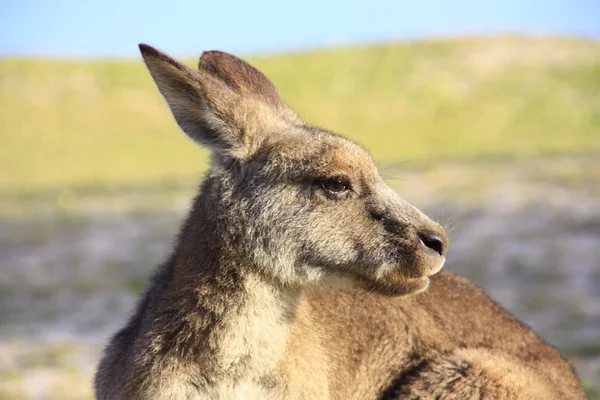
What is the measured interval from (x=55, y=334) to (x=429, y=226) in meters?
8.04

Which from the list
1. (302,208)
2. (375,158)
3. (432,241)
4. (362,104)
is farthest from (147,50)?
(362,104)

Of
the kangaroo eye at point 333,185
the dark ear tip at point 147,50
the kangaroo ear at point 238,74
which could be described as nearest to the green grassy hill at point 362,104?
the kangaroo ear at point 238,74

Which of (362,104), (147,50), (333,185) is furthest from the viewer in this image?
(362,104)

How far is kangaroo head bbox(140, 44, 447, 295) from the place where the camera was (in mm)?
5219

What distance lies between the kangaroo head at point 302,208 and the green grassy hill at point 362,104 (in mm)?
31533

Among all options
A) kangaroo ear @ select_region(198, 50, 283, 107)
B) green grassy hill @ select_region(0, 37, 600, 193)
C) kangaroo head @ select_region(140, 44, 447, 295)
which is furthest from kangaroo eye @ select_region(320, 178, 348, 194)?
green grassy hill @ select_region(0, 37, 600, 193)

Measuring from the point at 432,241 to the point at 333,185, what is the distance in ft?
2.10

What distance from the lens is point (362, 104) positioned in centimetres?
5191

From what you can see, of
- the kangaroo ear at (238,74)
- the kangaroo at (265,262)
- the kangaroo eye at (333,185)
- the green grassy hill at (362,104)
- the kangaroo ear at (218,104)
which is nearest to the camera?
the kangaroo ear at (218,104)

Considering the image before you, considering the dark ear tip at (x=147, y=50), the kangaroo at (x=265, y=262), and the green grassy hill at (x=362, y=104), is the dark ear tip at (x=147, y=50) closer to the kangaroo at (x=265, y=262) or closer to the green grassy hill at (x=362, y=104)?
the kangaroo at (x=265, y=262)

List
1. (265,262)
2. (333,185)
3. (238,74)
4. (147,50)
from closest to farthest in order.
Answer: (147,50)
(265,262)
(333,185)
(238,74)

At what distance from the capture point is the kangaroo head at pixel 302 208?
522cm

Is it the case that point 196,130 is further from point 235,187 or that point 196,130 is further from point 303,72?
point 303,72

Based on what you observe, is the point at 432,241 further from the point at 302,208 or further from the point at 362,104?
the point at 362,104
